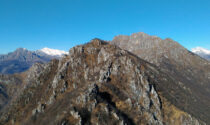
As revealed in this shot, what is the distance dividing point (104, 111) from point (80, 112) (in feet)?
57.8

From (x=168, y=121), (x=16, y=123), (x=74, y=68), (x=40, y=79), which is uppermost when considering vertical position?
(x=74, y=68)

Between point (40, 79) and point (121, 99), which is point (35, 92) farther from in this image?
point (121, 99)

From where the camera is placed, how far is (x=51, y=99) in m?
139

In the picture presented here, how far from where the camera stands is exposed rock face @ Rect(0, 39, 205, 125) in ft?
346

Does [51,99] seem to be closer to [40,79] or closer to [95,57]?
[40,79]

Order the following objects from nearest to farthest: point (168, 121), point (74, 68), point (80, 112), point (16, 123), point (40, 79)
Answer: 1. point (80, 112)
2. point (168, 121)
3. point (16, 123)
4. point (74, 68)
5. point (40, 79)

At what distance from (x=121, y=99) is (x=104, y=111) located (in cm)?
2632

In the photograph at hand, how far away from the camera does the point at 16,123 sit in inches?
5468

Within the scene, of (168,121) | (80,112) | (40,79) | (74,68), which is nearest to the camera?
(80,112)

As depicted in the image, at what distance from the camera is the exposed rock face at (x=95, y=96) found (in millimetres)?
105562

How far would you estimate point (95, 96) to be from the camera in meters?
115

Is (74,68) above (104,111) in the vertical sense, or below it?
above

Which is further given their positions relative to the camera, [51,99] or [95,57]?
[95,57]

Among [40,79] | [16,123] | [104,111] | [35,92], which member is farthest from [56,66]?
[104,111]
